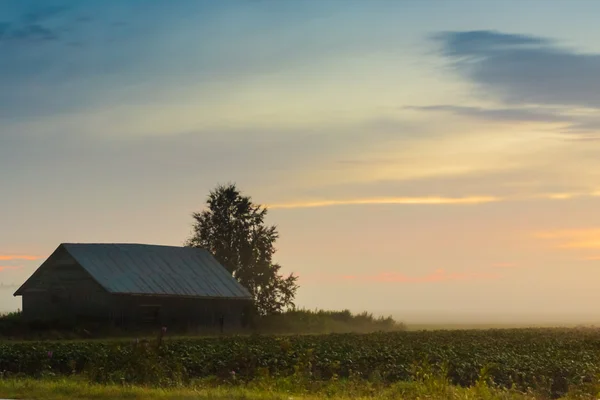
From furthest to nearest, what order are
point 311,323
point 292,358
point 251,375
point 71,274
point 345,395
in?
1. point 311,323
2. point 71,274
3. point 292,358
4. point 251,375
5. point 345,395

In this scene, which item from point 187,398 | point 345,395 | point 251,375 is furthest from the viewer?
point 251,375

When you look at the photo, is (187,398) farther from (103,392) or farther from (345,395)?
(345,395)

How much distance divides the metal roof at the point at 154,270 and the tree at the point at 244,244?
14.1 meters

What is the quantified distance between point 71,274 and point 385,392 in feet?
149

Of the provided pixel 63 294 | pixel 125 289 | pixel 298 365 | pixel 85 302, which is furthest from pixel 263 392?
pixel 63 294

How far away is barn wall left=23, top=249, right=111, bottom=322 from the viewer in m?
61.9

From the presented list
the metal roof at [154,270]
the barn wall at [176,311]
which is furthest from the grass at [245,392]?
the metal roof at [154,270]

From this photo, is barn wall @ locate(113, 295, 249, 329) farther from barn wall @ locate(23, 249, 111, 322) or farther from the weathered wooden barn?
barn wall @ locate(23, 249, 111, 322)

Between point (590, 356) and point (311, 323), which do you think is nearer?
point (590, 356)

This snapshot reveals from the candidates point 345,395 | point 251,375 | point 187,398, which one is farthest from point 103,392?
point 251,375

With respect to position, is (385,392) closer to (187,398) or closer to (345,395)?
(345,395)

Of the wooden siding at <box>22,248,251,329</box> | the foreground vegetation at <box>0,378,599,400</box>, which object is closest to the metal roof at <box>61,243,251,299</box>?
the wooden siding at <box>22,248,251,329</box>

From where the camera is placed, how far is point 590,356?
35312 millimetres

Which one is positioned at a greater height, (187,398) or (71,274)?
(71,274)
